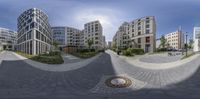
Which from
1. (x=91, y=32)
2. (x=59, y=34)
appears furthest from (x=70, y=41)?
(x=91, y=32)

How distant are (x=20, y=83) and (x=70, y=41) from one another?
288 ft

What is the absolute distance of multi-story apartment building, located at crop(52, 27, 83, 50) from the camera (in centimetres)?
8624

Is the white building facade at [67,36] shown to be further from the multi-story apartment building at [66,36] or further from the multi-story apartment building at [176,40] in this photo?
the multi-story apartment building at [176,40]

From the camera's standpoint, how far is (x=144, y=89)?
24.8 ft

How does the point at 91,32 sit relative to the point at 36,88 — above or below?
above

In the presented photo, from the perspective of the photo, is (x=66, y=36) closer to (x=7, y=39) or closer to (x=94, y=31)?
(x=94, y=31)

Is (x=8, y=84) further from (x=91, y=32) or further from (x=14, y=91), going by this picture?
(x=91, y=32)

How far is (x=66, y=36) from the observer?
9131cm

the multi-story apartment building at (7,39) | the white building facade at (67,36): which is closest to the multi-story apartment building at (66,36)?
the white building facade at (67,36)

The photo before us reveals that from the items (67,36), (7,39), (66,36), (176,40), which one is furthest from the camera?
(7,39)

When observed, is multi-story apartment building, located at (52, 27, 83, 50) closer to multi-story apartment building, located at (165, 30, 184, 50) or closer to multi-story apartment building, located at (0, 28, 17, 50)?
multi-story apartment building, located at (0, 28, 17, 50)

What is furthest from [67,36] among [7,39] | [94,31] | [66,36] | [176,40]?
[176,40]

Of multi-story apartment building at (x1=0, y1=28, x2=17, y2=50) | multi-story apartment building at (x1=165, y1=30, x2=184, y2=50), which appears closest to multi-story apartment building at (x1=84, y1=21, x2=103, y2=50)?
multi-story apartment building at (x1=165, y1=30, x2=184, y2=50)

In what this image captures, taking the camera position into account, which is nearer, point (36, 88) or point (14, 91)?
point (14, 91)
